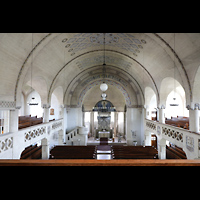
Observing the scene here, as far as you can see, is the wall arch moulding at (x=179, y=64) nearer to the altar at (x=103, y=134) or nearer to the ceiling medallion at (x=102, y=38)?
the ceiling medallion at (x=102, y=38)

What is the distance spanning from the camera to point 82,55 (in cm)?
1080

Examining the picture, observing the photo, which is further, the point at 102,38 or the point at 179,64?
the point at 102,38

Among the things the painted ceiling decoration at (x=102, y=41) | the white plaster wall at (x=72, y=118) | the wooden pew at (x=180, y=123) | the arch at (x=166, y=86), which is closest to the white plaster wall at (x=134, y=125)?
the wooden pew at (x=180, y=123)

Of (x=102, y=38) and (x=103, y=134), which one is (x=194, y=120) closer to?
(x=102, y=38)

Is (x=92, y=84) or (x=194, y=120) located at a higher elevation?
(x=92, y=84)

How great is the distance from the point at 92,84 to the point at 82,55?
17.4 ft

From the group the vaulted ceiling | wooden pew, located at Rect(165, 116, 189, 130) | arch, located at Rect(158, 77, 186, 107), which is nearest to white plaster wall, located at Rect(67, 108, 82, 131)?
the vaulted ceiling

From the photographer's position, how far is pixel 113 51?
10906 millimetres

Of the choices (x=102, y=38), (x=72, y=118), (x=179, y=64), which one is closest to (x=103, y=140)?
(x=72, y=118)

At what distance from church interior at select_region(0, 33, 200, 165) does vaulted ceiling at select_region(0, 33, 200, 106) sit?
39mm

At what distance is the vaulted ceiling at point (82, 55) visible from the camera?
590 cm

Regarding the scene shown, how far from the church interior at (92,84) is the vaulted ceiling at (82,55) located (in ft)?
0.13

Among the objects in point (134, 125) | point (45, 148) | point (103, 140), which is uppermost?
point (134, 125)
